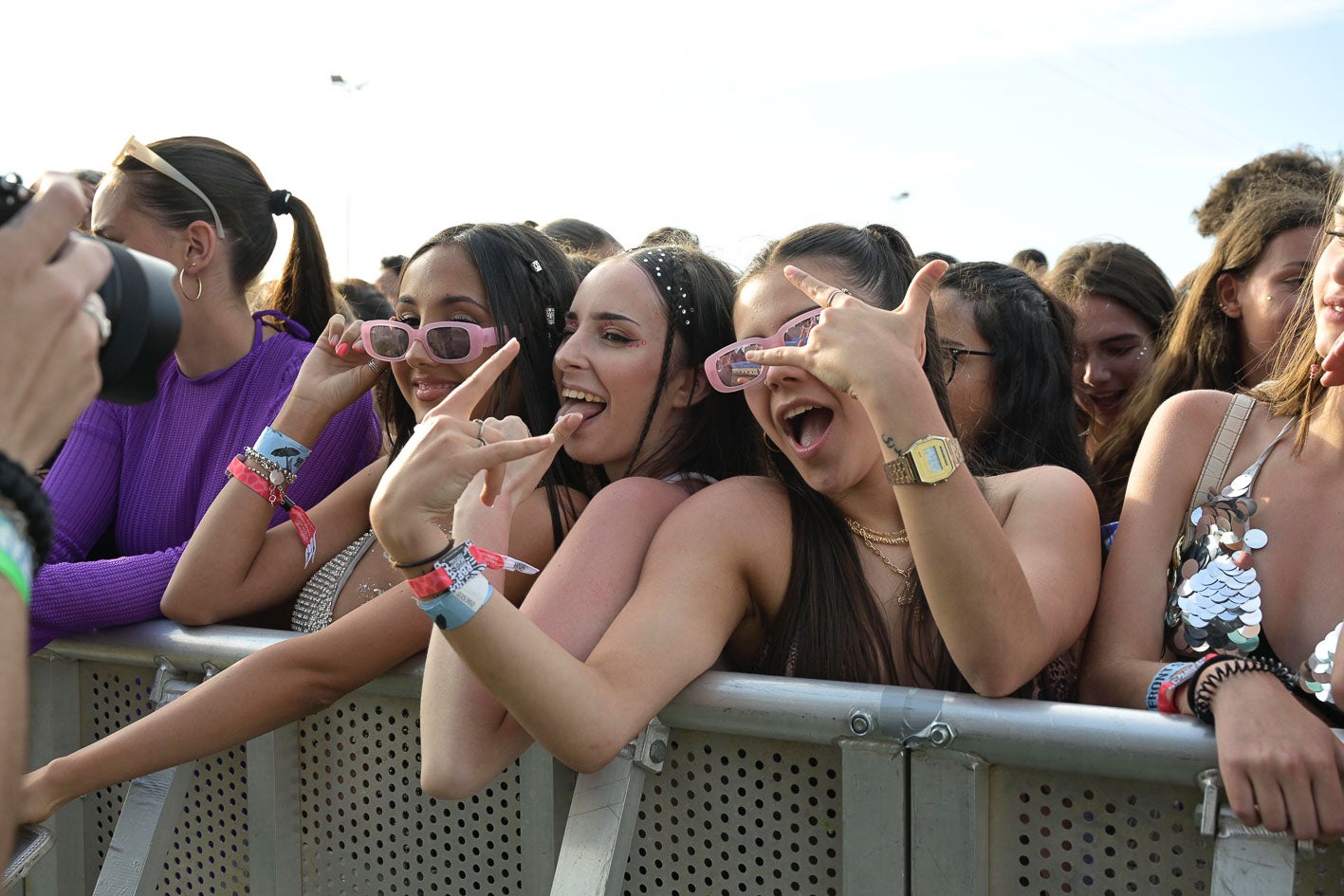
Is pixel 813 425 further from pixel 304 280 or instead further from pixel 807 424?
pixel 304 280

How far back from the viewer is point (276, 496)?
2.93 metres

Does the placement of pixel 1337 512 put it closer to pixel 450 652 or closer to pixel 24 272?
pixel 450 652

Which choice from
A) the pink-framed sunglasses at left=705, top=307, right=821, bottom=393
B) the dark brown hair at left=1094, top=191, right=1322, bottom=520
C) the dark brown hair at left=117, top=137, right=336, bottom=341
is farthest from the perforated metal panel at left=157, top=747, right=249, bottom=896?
the dark brown hair at left=1094, top=191, right=1322, bottom=520

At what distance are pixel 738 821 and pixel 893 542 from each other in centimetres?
66

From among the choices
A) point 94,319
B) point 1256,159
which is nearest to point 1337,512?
point 94,319

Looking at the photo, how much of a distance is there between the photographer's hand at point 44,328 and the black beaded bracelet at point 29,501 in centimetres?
1

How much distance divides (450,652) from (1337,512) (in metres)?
1.53

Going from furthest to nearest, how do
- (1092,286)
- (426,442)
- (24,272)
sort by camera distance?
(1092,286), (426,442), (24,272)

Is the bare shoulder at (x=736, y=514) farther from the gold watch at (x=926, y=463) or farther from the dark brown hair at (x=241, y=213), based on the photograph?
the dark brown hair at (x=241, y=213)

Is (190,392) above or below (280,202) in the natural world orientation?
below

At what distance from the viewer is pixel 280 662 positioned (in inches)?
91.2

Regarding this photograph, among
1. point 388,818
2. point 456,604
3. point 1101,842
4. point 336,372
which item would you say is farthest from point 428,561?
point 336,372

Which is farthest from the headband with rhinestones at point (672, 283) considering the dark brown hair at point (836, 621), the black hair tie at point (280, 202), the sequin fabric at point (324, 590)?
the black hair tie at point (280, 202)

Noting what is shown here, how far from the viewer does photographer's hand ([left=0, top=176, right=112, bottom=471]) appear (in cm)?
111
